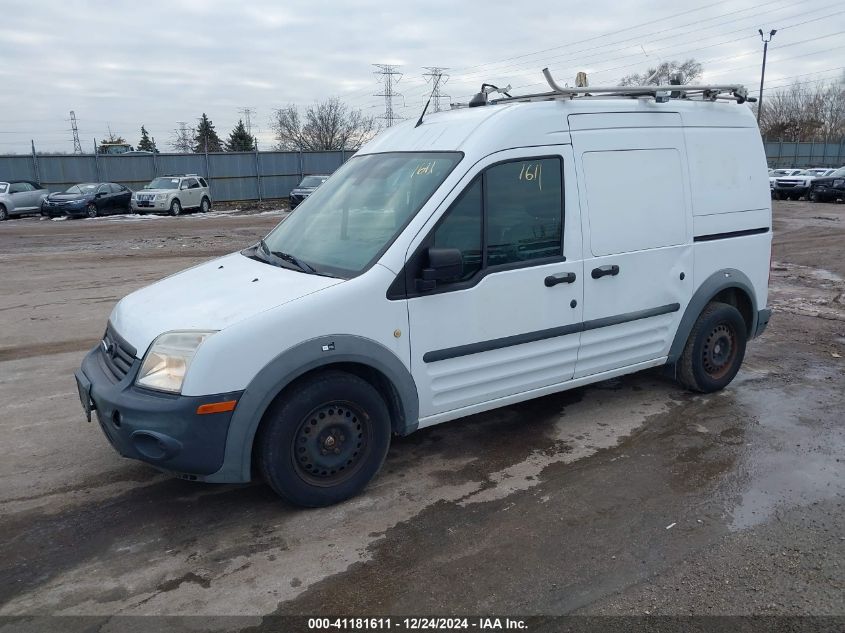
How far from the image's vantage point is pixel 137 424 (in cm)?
357

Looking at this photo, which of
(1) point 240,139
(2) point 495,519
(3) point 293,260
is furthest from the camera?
(1) point 240,139

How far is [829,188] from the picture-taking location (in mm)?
29750

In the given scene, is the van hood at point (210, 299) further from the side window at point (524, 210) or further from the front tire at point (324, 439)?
the side window at point (524, 210)

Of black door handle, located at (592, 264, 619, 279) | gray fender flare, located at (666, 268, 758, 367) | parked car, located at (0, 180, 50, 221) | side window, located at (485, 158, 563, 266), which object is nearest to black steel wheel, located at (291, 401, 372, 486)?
side window, located at (485, 158, 563, 266)

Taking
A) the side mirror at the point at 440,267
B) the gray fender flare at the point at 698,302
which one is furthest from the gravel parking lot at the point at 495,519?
the side mirror at the point at 440,267

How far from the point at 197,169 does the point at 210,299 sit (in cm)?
3136

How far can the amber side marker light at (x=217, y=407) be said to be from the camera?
11.5 feet

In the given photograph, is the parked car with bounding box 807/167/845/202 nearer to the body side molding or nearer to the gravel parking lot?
the gravel parking lot

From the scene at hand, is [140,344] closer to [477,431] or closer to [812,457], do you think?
[477,431]

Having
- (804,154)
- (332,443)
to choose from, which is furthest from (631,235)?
(804,154)

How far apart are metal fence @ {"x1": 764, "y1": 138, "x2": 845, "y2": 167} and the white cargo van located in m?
51.4

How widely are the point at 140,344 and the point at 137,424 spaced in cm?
48

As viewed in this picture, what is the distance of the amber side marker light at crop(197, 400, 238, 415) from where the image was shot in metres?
3.52

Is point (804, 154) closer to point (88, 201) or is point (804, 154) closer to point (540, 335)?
point (88, 201)
